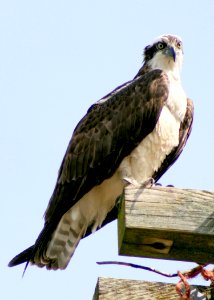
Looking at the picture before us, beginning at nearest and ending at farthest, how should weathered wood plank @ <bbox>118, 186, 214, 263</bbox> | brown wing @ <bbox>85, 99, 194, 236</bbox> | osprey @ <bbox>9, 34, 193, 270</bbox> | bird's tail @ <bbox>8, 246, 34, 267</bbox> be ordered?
weathered wood plank @ <bbox>118, 186, 214, 263</bbox> → bird's tail @ <bbox>8, 246, 34, 267</bbox> → osprey @ <bbox>9, 34, 193, 270</bbox> → brown wing @ <bbox>85, 99, 194, 236</bbox>

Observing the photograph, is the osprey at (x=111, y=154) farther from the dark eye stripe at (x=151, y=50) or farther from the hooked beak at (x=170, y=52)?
the dark eye stripe at (x=151, y=50)

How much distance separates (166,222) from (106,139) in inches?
134

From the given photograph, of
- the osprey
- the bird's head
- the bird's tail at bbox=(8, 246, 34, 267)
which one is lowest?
the bird's tail at bbox=(8, 246, 34, 267)

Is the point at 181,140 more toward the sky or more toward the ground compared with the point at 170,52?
more toward the ground

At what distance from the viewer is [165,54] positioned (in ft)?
23.8

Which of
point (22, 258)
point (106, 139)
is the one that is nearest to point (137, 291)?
point (22, 258)

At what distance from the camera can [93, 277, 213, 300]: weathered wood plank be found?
3.26 m

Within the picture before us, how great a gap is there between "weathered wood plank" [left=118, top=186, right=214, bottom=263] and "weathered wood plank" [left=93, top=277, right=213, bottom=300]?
0.14 meters

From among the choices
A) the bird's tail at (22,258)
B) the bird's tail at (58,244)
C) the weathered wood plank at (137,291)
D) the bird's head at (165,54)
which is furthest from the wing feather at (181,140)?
the weathered wood plank at (137,291)

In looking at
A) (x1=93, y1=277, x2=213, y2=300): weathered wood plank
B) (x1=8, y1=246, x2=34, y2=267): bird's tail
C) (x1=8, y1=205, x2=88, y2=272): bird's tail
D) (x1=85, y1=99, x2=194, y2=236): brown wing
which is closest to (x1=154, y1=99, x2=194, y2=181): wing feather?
(x1=85, y1=99, x2=194, y2=236): brown wing

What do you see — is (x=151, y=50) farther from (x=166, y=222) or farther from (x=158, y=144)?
(x=166, y=222)

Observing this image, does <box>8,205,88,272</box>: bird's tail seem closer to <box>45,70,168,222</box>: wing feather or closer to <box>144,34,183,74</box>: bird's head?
<box>45,70,168,222</box>: wing feather

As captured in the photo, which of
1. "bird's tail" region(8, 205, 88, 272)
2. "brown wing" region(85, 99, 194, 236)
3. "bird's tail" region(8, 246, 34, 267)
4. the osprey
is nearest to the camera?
"bird's tail" region(8, 246, 34, 267)

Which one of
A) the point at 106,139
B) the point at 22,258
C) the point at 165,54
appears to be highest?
the point at 165,54
